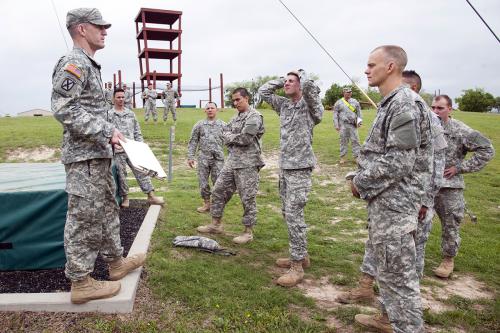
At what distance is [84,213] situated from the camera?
10.4 feet

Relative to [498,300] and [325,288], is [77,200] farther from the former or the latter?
[498,300]

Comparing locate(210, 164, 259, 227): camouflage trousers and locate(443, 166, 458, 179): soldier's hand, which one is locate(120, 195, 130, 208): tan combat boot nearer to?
locate(210, 164, 259, 227): camouflage trousers

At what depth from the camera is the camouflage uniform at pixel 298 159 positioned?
4391mm

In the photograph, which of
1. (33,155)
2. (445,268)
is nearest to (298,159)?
(445,268)

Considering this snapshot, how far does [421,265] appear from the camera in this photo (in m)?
3.81

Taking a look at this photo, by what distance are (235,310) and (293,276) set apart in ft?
3.07

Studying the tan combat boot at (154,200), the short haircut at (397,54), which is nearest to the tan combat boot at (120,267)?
the short haircut at (397,54)

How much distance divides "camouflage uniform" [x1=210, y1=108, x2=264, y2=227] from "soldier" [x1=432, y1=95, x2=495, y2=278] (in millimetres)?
2405

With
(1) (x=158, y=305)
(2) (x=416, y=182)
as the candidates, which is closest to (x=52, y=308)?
(1) (x=158, y=305)

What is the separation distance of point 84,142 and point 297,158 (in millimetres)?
2333

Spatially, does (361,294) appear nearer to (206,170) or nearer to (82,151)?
(82,151)

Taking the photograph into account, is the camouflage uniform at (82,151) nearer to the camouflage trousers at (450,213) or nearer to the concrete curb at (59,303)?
the concrete curb at (59,303)

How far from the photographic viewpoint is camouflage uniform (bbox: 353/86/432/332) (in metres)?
2.65

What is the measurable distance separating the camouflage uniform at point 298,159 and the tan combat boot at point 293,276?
0.28ft
